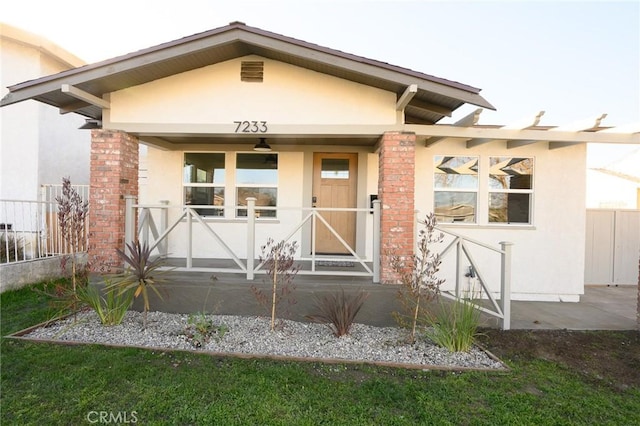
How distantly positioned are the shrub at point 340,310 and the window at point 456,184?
3.28 metres

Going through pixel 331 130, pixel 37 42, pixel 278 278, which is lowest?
pixel 278 278

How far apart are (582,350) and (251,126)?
5.75 metres

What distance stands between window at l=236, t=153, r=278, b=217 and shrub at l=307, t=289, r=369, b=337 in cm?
323

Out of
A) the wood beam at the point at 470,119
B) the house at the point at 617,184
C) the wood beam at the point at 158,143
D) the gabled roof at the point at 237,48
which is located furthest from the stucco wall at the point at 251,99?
the house at the point at 617,184

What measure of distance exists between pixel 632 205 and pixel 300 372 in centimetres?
1994

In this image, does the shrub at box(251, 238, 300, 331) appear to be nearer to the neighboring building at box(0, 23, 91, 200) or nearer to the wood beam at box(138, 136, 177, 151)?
the wood beam at box(138, 136, 177, 151)

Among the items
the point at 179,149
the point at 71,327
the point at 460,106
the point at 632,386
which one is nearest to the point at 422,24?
the point at 460,106

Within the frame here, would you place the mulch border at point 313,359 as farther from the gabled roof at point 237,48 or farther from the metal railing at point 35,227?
the metal railing at point 35,227

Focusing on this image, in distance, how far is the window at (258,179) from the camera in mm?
7594

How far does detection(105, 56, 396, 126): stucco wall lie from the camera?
5.38 metres

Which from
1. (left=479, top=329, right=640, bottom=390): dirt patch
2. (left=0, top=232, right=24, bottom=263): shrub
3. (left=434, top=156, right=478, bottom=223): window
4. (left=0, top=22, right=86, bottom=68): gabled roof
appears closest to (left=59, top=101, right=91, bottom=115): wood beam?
(left=0, top=232, right=24, bottom=263): shrub

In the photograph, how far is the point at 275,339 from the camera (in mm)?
4398

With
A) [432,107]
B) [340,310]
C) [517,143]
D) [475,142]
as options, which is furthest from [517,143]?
[340,310]

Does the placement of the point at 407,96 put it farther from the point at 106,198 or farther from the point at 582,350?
the point at 106,198
